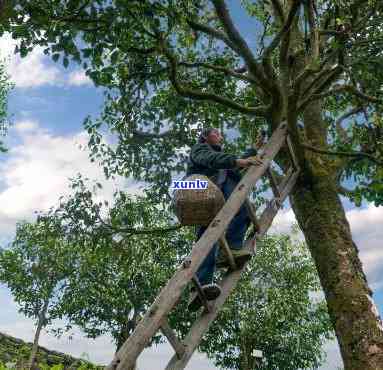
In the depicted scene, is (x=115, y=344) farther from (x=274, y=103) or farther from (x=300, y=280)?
(x=274, y=103)

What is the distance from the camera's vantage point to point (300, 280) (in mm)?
31141

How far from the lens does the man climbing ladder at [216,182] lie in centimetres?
568

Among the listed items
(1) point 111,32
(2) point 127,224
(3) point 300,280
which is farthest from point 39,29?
(3) point 300,280

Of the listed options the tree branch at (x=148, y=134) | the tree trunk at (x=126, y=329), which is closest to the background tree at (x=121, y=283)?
the tree trunk at (x=126, y=329)

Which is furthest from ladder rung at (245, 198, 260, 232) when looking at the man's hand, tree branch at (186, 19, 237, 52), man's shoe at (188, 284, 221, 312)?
tree branch at (186, 19, 237, 52)

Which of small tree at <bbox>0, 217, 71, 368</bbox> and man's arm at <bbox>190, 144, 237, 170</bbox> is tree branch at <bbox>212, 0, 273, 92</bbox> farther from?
small tree at <bbox>0, 217, 71, 368</bbox>

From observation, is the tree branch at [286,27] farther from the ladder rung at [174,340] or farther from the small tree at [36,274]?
the small tree at [36,274]

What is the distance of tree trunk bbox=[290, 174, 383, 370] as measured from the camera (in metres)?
6.86

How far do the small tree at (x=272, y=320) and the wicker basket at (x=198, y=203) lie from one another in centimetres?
2457

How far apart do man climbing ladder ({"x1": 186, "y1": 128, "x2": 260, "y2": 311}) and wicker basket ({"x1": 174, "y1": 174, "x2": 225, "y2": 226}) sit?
36 centimetres

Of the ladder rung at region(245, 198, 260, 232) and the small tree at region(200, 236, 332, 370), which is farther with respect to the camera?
the small tree at region(200, 236, 332, 370)

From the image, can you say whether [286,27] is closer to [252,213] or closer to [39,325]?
[252,213]

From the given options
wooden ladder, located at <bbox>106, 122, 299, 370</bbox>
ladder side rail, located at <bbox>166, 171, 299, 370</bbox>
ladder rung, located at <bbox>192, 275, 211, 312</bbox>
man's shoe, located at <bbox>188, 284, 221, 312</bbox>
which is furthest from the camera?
man's shoe, located at <bbox>188, 284, 221, 312</bbox>

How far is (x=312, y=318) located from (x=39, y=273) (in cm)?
1813
